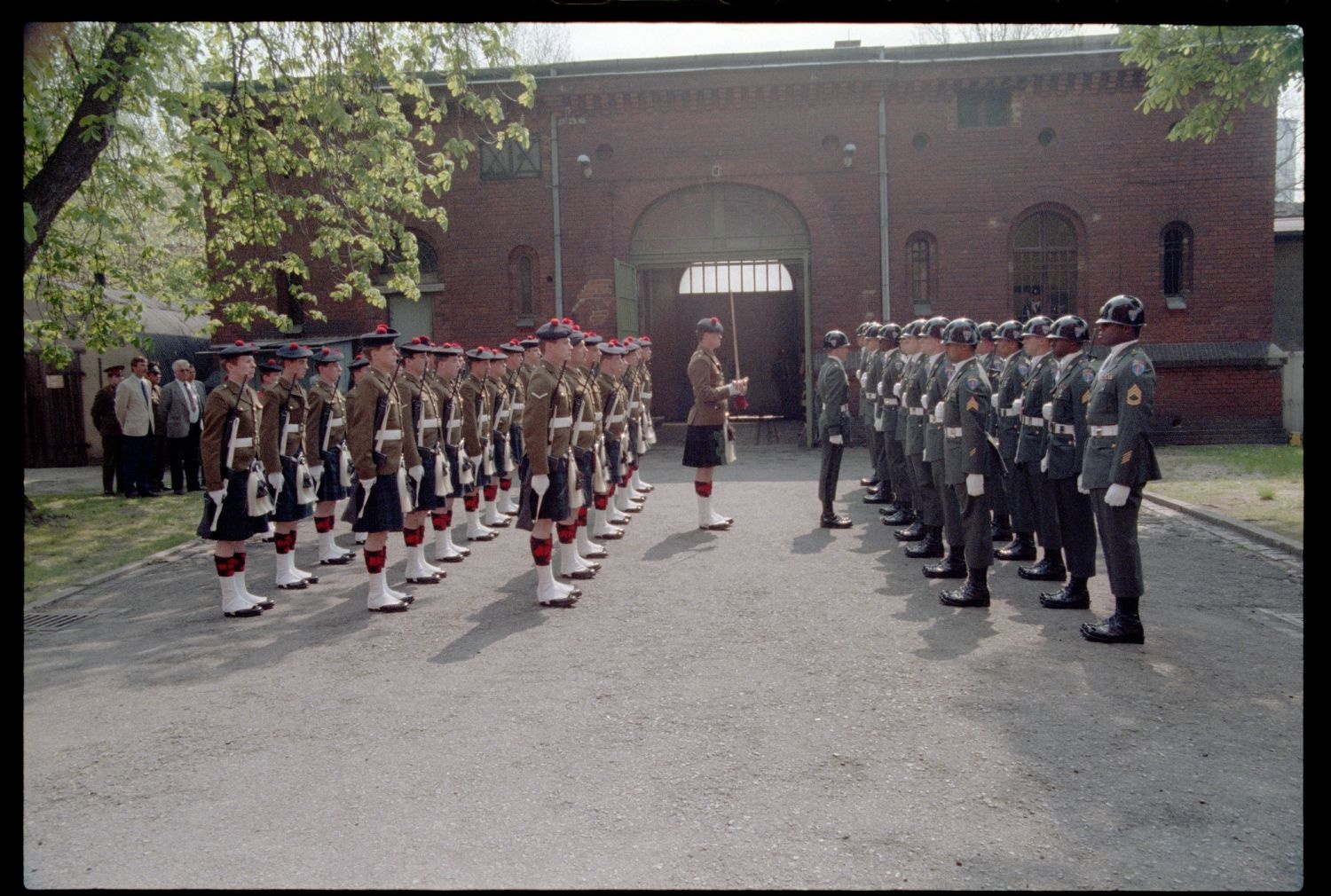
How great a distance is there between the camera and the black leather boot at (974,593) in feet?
24.0

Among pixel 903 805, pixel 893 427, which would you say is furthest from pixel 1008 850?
pixel 893 427

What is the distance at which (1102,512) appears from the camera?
21.7 feet

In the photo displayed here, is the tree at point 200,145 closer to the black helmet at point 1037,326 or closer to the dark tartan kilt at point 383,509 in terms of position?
the dark tartan kilt at point 383,509

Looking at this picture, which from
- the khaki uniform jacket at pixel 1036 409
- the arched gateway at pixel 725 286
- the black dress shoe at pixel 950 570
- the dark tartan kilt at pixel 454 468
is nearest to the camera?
the khaki uniform jacket at pixel 1036 409

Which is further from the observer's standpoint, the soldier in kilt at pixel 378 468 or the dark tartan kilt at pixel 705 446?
the dark tartan kilt at pixel 705 446

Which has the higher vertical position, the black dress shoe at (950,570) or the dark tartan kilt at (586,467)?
the dark tartan kilt at (586,467)

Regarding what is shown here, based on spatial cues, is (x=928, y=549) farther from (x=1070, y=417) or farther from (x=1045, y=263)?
(x=1045, y=263)

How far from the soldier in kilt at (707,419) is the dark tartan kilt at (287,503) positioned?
4.36 meters

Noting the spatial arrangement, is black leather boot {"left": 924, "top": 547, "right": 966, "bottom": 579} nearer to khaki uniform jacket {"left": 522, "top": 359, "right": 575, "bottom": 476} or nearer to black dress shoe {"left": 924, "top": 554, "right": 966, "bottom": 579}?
black dress shoe {"left": 924, "top": 554, "right": 966, "bottom": 579}

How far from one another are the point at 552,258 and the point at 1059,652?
16.5 metres

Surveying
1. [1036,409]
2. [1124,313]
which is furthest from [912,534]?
[1124,313]

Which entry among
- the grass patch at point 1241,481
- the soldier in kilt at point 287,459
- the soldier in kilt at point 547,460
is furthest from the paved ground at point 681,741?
the grass patch at point 1241,481

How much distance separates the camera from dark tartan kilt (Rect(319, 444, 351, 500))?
9875mm

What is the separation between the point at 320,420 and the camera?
9805 millimetres
